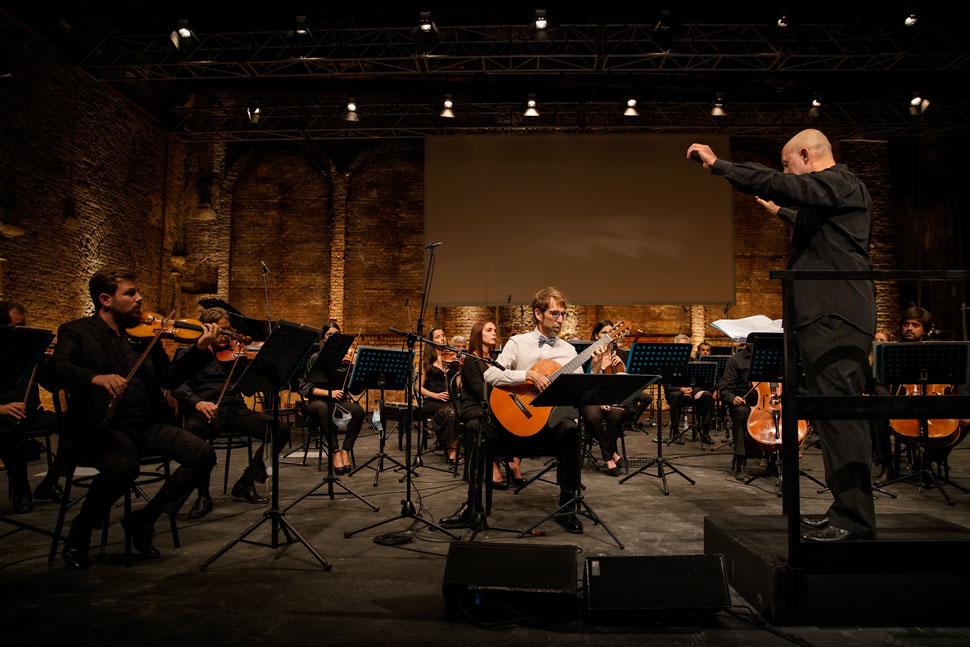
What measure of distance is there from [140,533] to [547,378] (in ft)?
8.27

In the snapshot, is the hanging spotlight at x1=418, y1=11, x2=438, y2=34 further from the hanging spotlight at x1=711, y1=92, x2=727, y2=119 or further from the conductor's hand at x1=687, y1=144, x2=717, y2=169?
the conductor's hand at x1=687, y1=144, x2=717, y2=169

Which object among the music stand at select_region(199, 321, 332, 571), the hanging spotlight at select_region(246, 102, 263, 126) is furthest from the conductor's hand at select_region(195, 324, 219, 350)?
the hanging spotlight at select_region(246, 102, 263, 126)

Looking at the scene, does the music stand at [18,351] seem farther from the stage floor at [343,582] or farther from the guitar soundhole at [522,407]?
the guitar soundhole at [522,407]

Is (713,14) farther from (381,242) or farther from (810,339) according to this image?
(810,339)

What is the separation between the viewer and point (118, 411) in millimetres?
3633

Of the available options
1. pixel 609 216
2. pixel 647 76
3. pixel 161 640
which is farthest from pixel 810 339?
pixel 647 76

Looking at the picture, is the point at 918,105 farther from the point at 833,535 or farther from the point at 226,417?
the point at 226,417

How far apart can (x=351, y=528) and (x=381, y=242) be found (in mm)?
10864

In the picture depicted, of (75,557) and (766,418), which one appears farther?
(766,418)

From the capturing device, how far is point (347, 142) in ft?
47.6

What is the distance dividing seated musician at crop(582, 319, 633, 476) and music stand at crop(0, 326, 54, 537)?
13.8 ft

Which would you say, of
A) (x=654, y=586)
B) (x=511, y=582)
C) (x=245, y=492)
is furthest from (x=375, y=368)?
(x=654, y=586)

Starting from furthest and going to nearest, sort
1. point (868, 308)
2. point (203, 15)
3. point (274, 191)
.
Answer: point (274, 191) → point (203, 15) → point (868, 308)

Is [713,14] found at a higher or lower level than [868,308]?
higher
